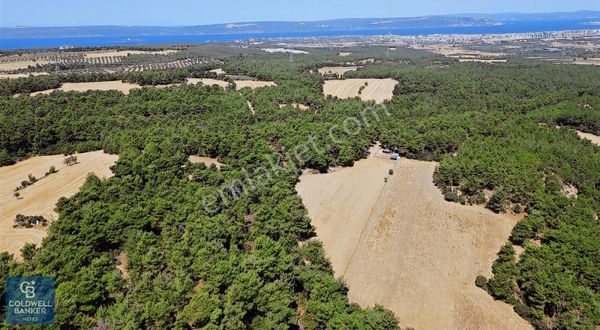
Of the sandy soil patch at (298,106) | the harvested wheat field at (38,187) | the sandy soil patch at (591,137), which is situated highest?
the sandy soil patch at (298,106)

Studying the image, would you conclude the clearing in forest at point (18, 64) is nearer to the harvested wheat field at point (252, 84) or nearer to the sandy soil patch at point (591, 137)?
the harvested wheat field at point (252, 84)

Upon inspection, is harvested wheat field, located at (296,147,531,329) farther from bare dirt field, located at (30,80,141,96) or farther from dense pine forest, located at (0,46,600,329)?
bare dirt field, located at (30,80,141,96)

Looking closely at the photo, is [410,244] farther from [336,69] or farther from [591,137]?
[336,69]

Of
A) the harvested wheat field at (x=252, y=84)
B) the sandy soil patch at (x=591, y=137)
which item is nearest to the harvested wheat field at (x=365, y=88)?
the harvested wheat field at (x=252, y=84)

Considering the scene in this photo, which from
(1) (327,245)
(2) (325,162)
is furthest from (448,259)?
(2) (325,162)

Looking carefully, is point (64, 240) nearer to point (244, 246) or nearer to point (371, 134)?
point (244, 246)

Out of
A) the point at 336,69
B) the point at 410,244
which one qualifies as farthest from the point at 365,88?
the point at 410,244

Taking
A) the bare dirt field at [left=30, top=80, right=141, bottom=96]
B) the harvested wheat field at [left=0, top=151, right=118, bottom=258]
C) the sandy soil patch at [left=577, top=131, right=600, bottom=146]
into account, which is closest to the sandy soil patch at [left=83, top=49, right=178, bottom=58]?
the bare dirt field at [left=30, top=80, right=141, bottom=96]
